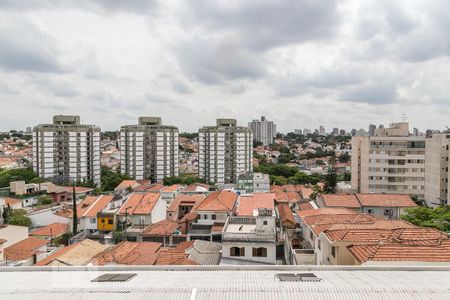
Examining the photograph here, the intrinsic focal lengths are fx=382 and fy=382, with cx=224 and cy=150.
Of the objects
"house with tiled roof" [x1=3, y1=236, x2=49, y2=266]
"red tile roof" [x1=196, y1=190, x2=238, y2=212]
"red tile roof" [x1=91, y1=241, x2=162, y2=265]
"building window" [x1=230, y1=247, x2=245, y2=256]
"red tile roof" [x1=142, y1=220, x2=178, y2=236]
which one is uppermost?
"red tile roof" [x1=196, y1=190, x2=238, y2=212]

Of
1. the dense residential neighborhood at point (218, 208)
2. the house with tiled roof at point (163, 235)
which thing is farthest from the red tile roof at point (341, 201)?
the house with tiled roof at point (163, 235)

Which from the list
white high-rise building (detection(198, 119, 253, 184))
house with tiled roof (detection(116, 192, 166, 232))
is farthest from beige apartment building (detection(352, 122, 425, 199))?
white high-rise building (detection(198, 119, 253, 184))

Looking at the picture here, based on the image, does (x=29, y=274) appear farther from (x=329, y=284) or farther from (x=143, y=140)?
(x=143, y=140)

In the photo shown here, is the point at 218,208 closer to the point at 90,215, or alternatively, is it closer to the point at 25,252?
the point at 90,215

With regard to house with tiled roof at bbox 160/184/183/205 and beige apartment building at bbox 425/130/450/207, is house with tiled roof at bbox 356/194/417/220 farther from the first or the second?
house with tiled roof at bbox 160/184/183/205

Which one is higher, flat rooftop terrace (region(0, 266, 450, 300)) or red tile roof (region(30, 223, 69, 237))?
flat rooftop terrace (region(0, 266, 450, 300))

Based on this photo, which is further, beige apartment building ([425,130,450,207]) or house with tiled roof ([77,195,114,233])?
beige apartment building ([425,130,450,207])

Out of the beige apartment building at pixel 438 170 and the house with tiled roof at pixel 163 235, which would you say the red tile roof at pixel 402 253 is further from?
the beige apartment building at pixel 438 170
